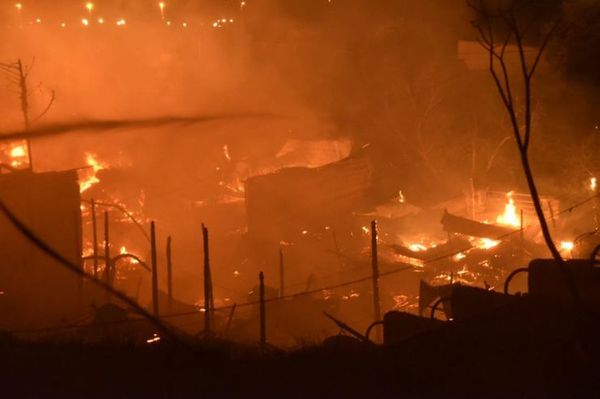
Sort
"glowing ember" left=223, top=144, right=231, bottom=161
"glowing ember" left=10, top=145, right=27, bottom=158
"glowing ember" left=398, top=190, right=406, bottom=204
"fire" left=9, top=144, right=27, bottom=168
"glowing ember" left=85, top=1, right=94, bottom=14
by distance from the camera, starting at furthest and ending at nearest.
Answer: "glowing ember" left=85, top=1, right=94, bottom=14
"glowing ember" left=223, top=144, right=231, bottom=161
"glowing ember" left=10, top=145, right=27, bottom=158
"glowing ember" left=398, top=190, right=406, bottom=204
"fire" left=9, top=144, right=27, bottom=168

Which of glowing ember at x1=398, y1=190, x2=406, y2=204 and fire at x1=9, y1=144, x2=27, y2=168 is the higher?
fire at x1=9, y1=144, x2=27, y2=168

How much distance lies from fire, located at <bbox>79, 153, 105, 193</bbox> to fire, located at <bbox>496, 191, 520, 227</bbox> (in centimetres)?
1593

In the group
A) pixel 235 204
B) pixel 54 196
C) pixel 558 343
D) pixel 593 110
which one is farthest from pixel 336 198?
pixel 558 343

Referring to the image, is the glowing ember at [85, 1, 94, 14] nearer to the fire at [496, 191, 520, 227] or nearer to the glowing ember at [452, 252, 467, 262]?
the fire at [496, 191, 520, 227]

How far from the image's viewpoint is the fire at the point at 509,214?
20.5 metres

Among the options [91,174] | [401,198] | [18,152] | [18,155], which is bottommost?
[401,198]

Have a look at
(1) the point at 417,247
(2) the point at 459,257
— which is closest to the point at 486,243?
(2) the point at 459,257

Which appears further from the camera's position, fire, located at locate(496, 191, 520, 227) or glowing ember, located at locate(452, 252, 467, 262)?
fire, located at locate(496, 191, 520, 227)

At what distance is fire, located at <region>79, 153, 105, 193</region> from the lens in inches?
1035

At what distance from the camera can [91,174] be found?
27.4m

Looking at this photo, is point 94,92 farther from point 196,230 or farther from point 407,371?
point 407,371

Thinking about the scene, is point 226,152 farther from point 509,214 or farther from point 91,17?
point 91,17

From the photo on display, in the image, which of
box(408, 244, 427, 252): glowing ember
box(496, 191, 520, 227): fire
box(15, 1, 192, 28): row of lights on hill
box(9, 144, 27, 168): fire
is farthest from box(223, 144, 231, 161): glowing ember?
box(15, 1, 192, 28): row of lights on hill

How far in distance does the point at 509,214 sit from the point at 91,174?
1698cm
